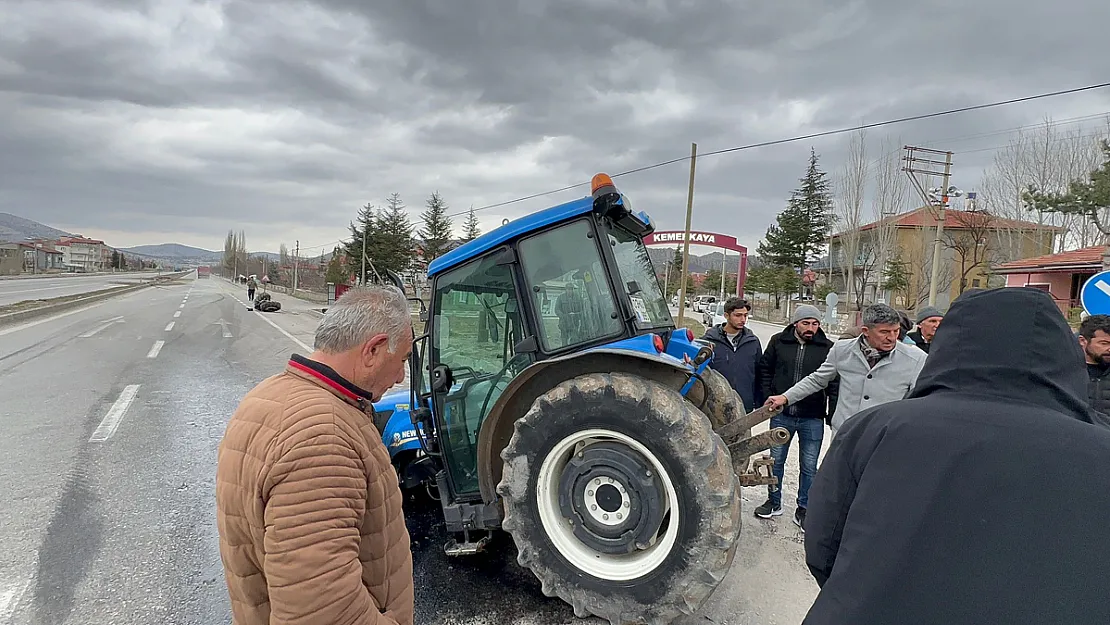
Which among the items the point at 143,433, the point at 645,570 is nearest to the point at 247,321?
the point at 143,433

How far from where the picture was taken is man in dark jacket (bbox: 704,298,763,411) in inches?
190

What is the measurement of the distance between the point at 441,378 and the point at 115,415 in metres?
5.86

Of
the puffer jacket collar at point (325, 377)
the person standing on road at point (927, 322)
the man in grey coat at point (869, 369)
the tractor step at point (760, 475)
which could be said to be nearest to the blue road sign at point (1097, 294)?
the person standing on road at point (927, 322)

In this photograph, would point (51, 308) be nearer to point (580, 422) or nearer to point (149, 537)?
point (149, 537)

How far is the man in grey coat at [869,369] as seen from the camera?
12.1 feet

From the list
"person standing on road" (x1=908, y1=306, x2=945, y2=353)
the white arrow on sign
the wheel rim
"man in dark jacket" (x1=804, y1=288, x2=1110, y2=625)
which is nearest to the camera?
"man in dark jacket" (x1=804, y1=288, x2=1110, y2=625)

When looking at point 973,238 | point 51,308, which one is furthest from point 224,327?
point 973,238

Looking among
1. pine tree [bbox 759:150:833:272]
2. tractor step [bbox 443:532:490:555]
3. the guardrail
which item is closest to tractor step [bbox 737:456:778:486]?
tractor step [bbox 443:532:490:555]

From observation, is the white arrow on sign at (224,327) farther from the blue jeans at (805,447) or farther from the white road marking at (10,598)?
the blue jeans at (805,447)

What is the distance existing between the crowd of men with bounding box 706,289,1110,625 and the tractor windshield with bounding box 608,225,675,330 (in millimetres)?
1732

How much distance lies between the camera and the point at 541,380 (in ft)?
9.85

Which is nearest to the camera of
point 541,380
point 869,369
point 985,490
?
point 985,490

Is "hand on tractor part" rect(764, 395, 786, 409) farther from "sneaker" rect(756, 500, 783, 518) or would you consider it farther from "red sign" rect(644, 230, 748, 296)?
"red sign" rect(644, 230, 748, 296)

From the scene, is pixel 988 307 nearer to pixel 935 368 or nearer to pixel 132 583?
pixel 935 368
